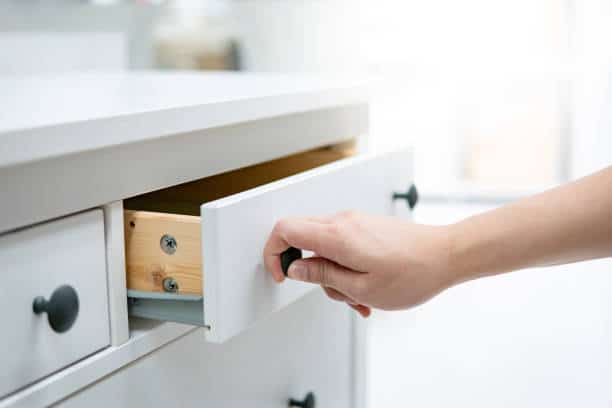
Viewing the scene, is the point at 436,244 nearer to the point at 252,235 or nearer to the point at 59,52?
the point at 252,235

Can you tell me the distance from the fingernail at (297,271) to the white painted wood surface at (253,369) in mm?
115

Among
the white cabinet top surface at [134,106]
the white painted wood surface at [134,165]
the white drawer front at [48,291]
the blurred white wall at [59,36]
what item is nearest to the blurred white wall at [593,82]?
the blurred white wall at [59,36]

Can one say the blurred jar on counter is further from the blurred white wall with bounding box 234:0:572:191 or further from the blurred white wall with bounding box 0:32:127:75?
the blurred white wall with bounding box 0:32:127:75

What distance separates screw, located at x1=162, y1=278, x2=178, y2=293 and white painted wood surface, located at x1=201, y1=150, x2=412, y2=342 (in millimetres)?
45

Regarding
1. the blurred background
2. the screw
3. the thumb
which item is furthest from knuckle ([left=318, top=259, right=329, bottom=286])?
the blurred background

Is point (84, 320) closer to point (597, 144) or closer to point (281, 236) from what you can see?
point (281, 236)

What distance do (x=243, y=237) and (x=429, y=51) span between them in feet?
5.66

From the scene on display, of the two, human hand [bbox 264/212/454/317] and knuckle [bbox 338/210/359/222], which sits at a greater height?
knuckle [bbox 338/210/359/222]

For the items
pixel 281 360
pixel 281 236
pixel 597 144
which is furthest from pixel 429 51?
pixel 281 236

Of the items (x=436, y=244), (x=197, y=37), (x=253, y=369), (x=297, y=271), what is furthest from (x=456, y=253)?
(x=197, y=37)

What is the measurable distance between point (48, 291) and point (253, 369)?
278 millimetres

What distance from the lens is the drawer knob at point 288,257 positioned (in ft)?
1.90

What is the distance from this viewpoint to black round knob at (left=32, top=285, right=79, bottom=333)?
0.49 meters

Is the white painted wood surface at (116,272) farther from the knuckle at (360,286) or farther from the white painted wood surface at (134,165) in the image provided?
the knuckle at (360,286)
